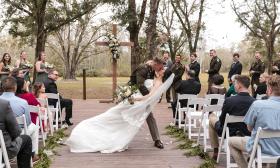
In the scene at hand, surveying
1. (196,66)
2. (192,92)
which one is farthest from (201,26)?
(192,92)

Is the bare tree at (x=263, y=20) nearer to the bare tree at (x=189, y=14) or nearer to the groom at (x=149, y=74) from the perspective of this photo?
the bare tree at (x=189, y=14)

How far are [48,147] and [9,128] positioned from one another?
2.95 meters

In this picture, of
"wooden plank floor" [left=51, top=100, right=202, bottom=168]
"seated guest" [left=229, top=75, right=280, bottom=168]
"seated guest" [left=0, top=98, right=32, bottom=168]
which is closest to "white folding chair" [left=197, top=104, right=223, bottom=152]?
"wooden plank floor" [left=51, top=100, right=202, bottom=168]

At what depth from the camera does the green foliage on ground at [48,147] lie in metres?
7.10

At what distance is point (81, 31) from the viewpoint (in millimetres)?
52781

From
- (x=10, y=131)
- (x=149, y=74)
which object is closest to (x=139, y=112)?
(x=149, y=74)

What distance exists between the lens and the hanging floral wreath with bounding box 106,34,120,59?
1667cm

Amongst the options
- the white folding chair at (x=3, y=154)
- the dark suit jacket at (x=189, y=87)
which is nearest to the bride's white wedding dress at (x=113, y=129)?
the dark suit jacket at (x=189, y=87)

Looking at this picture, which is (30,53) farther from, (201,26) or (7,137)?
(7,137)

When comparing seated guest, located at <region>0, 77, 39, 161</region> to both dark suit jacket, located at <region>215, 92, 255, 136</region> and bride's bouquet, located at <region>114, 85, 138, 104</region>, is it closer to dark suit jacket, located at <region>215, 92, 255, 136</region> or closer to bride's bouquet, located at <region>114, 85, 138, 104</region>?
bride's bouquet, located at <region>114, 85, 138, 104</region>

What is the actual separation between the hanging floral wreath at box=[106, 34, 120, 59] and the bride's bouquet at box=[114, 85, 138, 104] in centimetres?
818

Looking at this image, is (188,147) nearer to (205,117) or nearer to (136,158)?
(205,117)

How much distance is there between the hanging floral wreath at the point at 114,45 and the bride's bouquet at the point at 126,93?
8180mm

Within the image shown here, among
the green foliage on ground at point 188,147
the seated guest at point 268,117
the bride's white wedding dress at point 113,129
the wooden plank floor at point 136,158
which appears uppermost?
the seated guest at point 268,117
